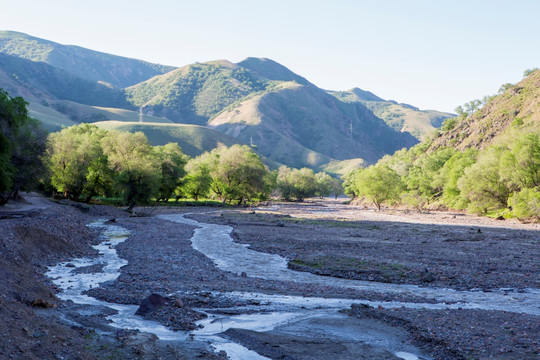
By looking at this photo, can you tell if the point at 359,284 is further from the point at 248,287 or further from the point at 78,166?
the point at 78,166

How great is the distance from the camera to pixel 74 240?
104 feet

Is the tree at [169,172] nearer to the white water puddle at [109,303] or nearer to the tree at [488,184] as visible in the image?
the white water puddle at [109,303]

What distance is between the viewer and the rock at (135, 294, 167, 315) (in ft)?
48.3

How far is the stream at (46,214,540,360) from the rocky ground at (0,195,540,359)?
518 mm

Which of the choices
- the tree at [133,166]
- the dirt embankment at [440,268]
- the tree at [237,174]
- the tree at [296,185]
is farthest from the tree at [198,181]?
the tree at [296,185]

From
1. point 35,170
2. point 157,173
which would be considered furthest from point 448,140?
point 35,170

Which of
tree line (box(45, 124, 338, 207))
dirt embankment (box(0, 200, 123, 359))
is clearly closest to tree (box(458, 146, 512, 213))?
tree line (box(45, 124, 338, 207))

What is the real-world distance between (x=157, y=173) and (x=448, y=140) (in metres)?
114

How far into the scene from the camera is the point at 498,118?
12975cm

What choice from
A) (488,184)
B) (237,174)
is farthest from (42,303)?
(237,174)

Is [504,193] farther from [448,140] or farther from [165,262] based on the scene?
[448,140]

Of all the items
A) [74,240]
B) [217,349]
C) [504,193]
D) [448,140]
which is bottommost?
[74,240]

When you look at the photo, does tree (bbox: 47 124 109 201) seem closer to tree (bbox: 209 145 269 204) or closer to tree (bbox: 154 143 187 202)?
tree (bbox: 154 143 187 202)

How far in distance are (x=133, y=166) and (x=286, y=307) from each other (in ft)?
182
